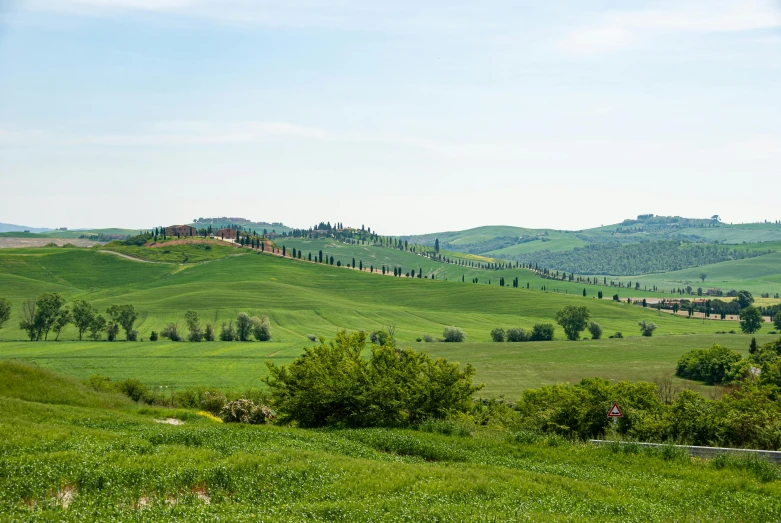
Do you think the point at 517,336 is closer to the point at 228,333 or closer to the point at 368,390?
the point at 228,333

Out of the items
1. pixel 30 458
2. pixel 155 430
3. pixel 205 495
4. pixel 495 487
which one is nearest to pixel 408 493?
pixel 495 487

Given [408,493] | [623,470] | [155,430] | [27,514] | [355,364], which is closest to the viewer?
[27,514]

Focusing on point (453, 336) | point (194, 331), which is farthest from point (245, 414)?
point (453, 336)

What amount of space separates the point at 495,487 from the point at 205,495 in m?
12.9

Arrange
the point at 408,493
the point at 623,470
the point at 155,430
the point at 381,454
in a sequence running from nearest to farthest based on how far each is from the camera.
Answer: the point at 408,493, the point at 623,470, the point at 381,454, the point at 155,430

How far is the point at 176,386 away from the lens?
4321 inches

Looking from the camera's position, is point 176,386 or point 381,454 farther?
point 176,386

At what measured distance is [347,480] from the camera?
93.3 ft

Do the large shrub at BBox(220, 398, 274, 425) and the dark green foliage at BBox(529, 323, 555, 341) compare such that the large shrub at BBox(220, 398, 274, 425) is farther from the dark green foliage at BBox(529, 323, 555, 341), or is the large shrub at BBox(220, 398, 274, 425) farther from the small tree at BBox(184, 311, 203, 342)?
the dark green foliage at BBox(529, 323, 555, 341)

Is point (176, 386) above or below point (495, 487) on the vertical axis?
below

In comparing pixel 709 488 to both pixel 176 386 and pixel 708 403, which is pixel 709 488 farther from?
pixel 176 386

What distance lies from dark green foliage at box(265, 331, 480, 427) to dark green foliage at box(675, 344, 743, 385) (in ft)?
244

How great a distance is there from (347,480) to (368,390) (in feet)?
73.8

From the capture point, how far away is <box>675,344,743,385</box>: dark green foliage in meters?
110
